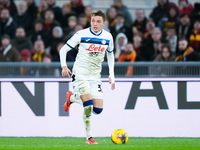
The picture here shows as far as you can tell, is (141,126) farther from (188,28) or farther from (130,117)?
(188,28)

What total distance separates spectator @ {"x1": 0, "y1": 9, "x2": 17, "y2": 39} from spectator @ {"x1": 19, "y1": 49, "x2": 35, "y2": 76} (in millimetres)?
2164

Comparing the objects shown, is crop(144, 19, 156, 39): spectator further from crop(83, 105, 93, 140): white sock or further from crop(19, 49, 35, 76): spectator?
crop(83, 105, 93, 140): white sock

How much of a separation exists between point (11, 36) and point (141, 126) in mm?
5231

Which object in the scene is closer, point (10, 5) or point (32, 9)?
point (32, 9)

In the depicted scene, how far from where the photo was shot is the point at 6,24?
1237cm

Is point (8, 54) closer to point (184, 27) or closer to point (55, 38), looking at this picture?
point (55, 38)

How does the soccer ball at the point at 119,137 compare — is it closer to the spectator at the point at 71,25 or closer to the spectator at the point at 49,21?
the spectator at the point at 71,25

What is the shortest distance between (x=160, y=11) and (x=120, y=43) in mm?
2659

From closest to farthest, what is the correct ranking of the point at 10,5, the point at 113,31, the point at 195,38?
the point at 195,38 → the point at 113,31 → the point at 10,5

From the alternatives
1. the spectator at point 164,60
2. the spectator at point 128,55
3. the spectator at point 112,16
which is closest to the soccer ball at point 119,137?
the spectator at point 164,60

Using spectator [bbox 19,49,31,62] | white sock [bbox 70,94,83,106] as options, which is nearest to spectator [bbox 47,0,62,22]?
spectator [bbox 19,49,31,62]

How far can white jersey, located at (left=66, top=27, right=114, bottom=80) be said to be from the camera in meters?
7.03

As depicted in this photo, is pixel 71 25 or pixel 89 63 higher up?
pixel 71 25

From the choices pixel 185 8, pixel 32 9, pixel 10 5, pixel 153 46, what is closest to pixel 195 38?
pixel 153 46
